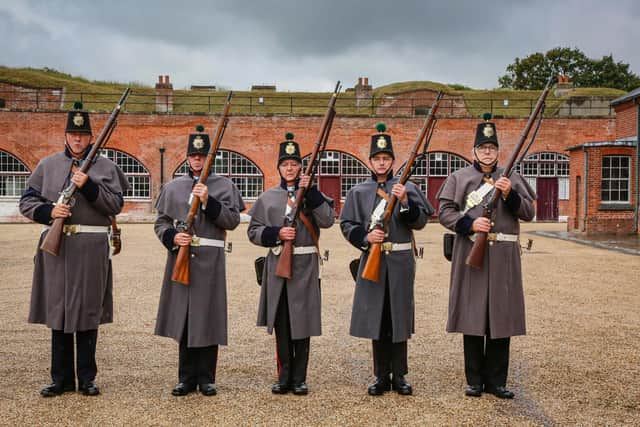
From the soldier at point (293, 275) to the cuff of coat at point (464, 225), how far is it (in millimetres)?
962

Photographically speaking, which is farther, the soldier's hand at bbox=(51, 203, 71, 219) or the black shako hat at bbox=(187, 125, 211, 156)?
the black shako hat at bbox=(187, 125, 211, 156)

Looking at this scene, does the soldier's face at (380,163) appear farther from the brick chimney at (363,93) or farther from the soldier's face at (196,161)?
the brick chimney at (363,93)

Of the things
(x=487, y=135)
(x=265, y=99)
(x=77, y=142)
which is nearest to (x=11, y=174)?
(x=265, y=99)

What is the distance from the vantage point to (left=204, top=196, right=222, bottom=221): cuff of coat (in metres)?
4.80

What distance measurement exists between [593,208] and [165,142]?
18.1 meters

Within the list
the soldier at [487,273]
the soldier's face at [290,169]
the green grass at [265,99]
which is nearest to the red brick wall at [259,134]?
the green grass at [265,99]

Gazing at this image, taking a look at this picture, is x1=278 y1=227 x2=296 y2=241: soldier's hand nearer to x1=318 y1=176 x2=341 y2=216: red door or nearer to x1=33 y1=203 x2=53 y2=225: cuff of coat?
x1=33 y1=203 x2=53 y2=225: cuff of coat

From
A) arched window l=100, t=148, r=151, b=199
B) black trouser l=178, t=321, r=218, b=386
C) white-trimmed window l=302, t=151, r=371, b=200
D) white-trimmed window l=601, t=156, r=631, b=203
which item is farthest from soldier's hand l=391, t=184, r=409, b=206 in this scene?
arched window l=100, t=148, r=151, b=199

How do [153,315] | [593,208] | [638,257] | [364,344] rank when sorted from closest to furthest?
[364,344], [153,315], [638,257], [593,208]

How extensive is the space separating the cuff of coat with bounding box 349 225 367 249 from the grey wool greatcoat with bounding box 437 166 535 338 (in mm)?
636

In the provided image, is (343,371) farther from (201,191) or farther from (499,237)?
(201,191)

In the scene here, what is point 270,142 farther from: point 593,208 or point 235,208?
point 235,208

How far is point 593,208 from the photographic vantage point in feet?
67.0

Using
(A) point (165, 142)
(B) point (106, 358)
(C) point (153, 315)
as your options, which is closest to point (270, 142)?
(A) point (165, 142)
